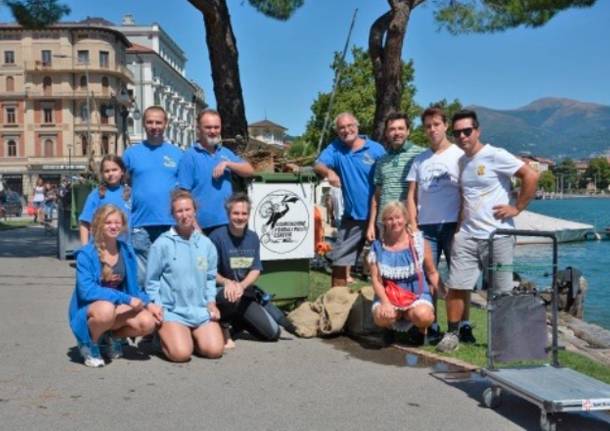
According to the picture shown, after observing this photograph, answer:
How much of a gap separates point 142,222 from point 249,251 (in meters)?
1.00

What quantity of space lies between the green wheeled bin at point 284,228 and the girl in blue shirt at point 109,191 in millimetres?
1248

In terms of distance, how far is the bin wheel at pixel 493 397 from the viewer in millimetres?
4684

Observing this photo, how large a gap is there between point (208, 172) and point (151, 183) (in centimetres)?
52

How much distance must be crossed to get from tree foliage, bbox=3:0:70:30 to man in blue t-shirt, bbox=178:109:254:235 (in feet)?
38.6

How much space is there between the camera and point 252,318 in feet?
21.5

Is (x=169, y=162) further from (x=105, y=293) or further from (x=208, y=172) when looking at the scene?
(x=105, y=293)

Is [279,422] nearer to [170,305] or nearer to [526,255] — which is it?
[170,305]

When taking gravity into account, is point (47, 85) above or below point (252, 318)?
above

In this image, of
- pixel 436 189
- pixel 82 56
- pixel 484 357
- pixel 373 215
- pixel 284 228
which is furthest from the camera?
pixel 82 56

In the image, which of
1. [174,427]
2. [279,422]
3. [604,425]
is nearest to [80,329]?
[174,427]

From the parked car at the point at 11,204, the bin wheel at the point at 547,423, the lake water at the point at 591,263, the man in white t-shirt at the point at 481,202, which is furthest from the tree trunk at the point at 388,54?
the parked car at the point at 11,204

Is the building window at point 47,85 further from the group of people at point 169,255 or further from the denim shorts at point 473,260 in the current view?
the denim shorts at point 473,260

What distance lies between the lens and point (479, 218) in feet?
19.5

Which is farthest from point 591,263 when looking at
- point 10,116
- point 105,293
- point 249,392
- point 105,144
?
point 10,116
